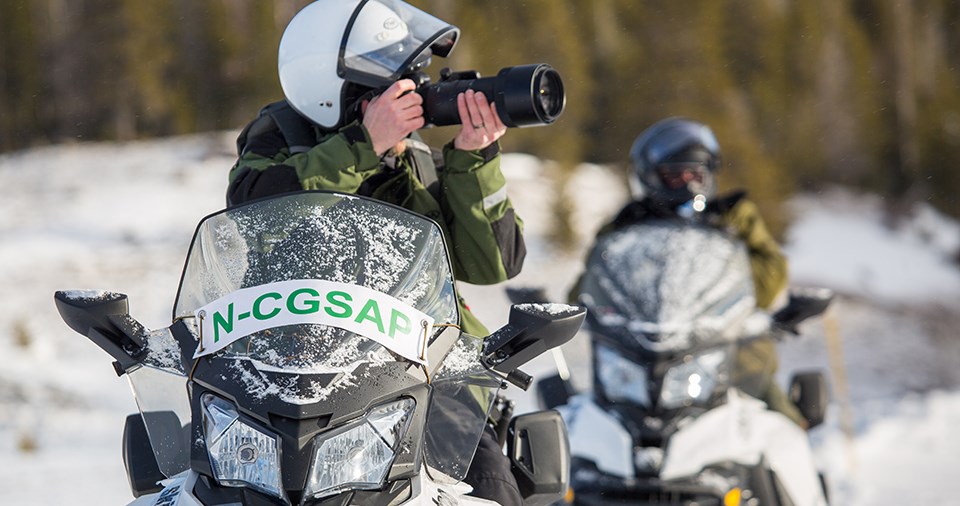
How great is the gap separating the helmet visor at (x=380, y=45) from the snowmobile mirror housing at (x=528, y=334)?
93 centimetres

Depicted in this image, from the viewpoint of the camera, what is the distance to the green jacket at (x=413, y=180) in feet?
8.92

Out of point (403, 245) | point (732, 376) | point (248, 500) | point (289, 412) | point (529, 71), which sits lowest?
point (732, 376)

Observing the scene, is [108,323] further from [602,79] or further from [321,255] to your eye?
[602,79]

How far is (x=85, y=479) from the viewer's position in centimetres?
697

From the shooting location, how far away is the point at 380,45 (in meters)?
2.96

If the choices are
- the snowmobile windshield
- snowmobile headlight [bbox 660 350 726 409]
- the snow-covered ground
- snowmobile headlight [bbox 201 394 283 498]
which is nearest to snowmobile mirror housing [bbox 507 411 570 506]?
snowmobile headlight [bbox 201 394 283 498]

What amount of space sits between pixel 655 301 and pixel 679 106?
15644 millimetres

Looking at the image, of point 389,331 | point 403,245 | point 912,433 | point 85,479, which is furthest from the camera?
point 912,433

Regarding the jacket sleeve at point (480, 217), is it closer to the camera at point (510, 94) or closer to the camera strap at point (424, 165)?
the camera strap at point (424, 165)

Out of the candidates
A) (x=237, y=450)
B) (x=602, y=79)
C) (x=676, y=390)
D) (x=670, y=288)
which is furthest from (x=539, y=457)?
(x=602, y=79)

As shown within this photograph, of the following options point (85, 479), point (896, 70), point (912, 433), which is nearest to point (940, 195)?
point (896, 70)

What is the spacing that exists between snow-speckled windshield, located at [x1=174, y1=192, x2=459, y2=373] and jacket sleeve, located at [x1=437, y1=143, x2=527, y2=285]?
0.50 m

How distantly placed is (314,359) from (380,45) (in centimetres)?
121

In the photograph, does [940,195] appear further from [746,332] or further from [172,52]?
[746,332]
